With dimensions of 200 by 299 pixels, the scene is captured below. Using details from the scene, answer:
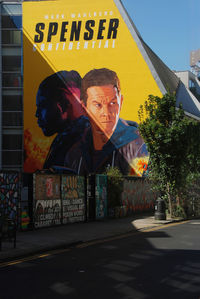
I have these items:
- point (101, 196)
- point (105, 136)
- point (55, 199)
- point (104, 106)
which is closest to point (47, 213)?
point (55, 199)

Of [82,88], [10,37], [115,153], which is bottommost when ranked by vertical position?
[115,153]

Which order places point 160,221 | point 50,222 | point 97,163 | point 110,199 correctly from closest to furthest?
point 50,222 < point 160,221 < point 110,199 < point 97,163

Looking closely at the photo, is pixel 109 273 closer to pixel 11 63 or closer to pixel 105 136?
pixel 105 136

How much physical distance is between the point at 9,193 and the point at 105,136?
2502 cm

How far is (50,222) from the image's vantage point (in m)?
18.1

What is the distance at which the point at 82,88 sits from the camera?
41.3 metres

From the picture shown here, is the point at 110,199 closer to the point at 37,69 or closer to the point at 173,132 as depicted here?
the point at 173,132

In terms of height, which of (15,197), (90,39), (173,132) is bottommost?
(15,197)

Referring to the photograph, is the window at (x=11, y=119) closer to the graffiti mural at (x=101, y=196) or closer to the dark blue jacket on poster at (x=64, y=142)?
the dark blue jacket on poster at (x=64, y=142)

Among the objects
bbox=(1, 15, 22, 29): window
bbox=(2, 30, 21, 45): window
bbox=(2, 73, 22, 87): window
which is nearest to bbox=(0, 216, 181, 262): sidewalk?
bbox=(2, 73, 22, 87): window

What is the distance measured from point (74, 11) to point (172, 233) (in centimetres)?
3155

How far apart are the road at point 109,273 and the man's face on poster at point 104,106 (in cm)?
2755

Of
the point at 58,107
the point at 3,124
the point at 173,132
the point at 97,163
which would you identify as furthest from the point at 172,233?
the point at 3,124

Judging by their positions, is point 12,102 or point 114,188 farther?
point 12,102
